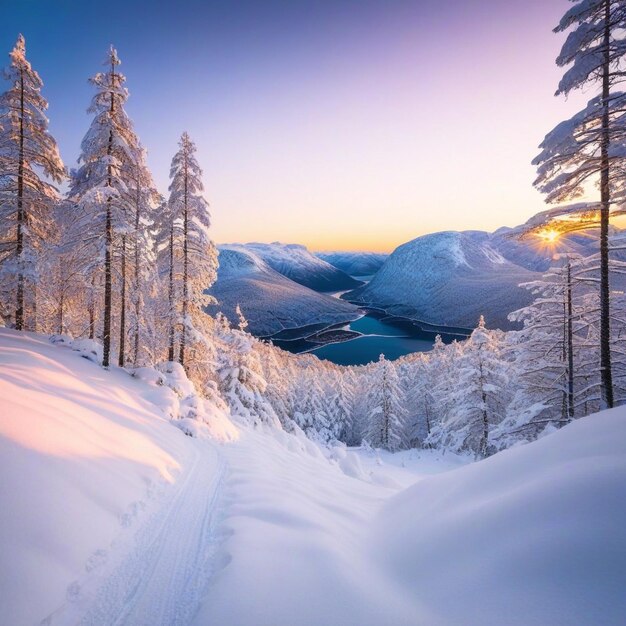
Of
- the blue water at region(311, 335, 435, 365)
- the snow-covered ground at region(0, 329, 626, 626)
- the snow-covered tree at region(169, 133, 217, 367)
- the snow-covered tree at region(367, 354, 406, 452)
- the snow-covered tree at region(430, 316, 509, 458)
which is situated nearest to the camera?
the snow-covered ground at region(0, 329, 626, 626)

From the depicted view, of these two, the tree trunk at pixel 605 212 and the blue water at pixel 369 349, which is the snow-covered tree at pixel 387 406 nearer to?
the tree trunk at pixel 605 212

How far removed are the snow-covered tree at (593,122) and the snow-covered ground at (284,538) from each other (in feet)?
19.9

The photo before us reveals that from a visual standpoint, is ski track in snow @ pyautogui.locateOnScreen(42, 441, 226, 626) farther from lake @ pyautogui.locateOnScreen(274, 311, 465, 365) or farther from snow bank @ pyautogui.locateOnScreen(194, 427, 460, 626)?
lake @ pyautogui.locateOnScreen(274, 311, 465, 365)

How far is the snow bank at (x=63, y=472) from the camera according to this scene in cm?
358

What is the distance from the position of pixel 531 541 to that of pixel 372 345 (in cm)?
13473

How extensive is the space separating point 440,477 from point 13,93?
21.3 metres

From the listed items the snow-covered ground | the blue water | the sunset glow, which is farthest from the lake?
the snow-covered ground

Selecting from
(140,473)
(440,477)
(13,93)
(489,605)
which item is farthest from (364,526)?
(13,93)

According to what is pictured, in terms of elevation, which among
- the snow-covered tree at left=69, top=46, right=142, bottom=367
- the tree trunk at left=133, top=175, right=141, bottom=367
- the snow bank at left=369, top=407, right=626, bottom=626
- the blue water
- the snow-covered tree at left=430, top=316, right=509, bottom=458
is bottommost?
the blue water

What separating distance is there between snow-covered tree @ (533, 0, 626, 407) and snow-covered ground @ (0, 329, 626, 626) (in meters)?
6.05

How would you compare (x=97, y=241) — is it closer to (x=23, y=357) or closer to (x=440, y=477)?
(x=23, y=357)

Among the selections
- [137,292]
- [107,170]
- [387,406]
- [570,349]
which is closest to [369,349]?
[387,406]

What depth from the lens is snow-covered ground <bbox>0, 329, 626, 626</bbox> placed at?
3.14 metres

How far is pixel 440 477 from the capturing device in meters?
7.88
